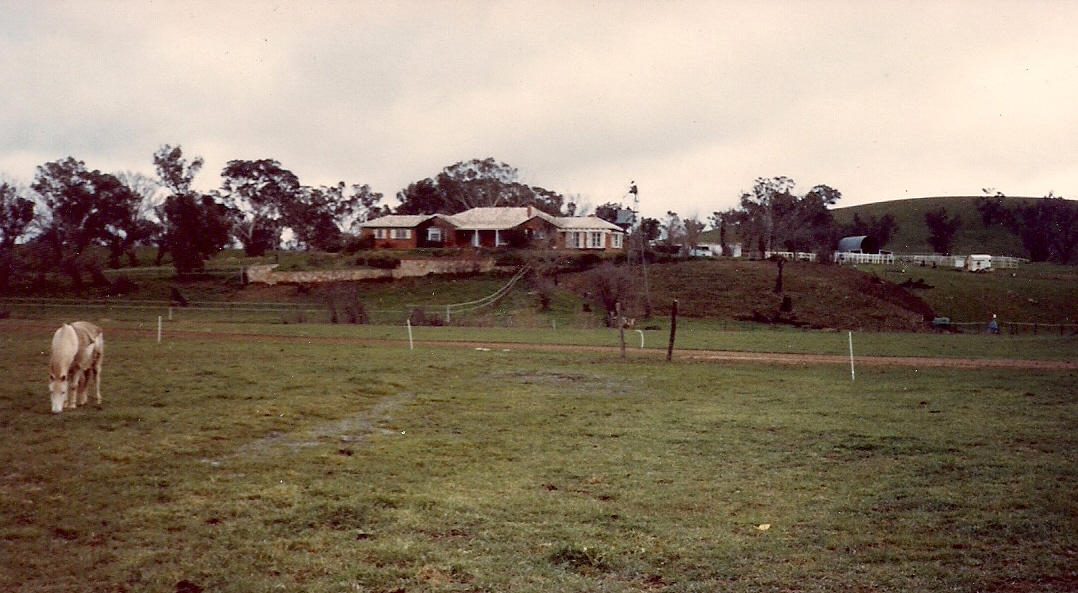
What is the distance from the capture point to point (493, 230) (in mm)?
86688

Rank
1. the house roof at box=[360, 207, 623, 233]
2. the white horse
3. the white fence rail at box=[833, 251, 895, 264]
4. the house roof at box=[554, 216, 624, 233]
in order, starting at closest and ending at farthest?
1. the white horse
2. the white fence rail at box=[833, 251, 895, 264]
3. the house roof at box=[554, 216, 624, 233]
4. the house roof at box=[360, 207, 623, 233]

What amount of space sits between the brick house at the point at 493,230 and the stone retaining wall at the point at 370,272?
1157 cm

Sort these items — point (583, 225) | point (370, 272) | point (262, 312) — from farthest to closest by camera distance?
1. point (583, 225)
2. point (370, 272)
3. point (262, 312)

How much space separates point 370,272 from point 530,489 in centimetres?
6300

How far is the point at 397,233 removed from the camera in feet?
289

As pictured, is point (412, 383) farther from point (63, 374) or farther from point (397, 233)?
point (397, 233)

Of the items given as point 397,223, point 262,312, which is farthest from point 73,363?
point 397,223

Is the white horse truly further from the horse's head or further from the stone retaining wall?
the stone retaining wall

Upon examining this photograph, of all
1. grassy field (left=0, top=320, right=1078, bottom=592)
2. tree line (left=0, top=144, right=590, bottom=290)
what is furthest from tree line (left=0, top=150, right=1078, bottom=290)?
grassy field (left=0, top=320, right=1078, bottom=592)

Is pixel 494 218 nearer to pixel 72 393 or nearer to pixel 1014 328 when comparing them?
pixel 1014 328

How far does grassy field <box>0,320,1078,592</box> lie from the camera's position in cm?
717

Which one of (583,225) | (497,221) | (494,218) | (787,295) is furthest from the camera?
(494,218)

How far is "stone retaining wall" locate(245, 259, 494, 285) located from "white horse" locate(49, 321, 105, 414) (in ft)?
178

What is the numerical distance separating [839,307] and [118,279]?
58761 mm
